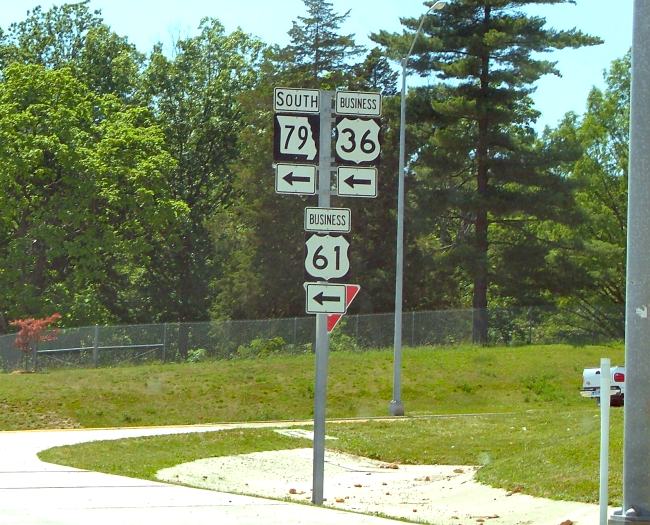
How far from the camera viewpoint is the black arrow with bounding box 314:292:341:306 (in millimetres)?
14047

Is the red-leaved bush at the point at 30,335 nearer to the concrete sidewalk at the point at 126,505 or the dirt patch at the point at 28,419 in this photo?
the dirt patch at the point at 28,419

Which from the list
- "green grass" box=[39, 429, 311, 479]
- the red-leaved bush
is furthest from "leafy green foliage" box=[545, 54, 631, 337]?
"green grass" box=[39, 429, 311, 479]

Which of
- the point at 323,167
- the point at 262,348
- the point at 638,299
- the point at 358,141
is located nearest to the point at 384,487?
the point at 323,167

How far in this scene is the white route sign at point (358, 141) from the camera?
46.7ft

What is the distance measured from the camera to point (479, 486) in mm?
16672

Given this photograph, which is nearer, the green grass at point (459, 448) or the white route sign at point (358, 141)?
the white route sign at point (358, 141)

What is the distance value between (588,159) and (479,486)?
167 feet

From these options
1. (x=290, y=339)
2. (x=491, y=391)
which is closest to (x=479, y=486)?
(x=491, y=391)

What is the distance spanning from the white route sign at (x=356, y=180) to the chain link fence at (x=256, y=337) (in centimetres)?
3017

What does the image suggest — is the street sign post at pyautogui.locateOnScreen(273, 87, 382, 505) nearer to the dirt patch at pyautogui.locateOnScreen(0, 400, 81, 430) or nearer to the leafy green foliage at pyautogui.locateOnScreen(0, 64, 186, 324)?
the dirt patch at pyautogui.locateOnScreen(0, 400, 81, 430)

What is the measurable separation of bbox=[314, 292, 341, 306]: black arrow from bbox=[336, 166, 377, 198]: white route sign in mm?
1170

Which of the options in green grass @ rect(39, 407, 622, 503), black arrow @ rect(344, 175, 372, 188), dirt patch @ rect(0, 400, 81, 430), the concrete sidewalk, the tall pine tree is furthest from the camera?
the tall pine tree

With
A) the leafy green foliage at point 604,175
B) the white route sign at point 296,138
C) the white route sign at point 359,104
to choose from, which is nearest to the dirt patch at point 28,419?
the white route sign at point 296,138

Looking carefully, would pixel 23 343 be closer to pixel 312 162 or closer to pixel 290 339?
pixel 290 339
